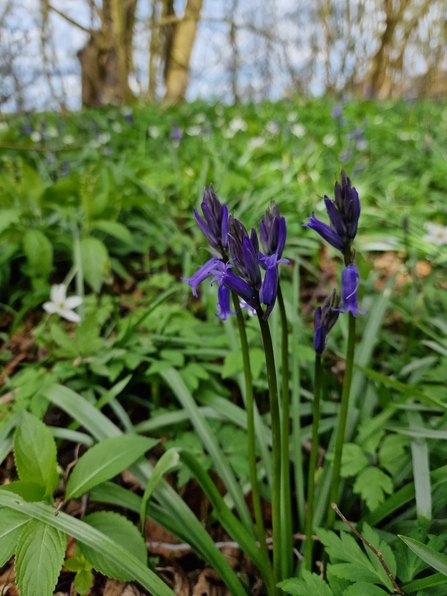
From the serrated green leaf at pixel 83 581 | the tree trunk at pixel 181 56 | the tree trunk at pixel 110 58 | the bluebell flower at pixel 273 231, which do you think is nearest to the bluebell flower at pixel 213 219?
the bluebell flower at pixel 273 231

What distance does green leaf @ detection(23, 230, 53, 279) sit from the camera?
250cm

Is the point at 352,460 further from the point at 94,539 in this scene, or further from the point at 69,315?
the point at 69,315

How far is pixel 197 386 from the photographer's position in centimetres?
177

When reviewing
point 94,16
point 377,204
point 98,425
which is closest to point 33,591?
point 98,425

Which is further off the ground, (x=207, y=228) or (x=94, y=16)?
(x=94, y=16)

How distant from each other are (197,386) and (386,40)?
11741 millimetres

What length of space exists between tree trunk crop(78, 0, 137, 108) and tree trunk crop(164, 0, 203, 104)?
1.40 metres

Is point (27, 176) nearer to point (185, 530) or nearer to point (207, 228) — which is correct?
point (207, 228)

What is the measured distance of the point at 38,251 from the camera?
2.52 metres

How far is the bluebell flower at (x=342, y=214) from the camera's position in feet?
3.25

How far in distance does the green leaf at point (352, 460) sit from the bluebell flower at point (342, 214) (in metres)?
0.79

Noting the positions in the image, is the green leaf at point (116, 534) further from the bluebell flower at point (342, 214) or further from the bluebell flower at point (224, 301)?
the bluebell flower at point (342, 214)

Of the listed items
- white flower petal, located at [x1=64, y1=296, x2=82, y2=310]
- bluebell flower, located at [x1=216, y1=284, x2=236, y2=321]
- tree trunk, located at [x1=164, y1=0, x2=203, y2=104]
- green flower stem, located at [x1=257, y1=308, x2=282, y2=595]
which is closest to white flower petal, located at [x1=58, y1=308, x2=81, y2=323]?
white flower petal, located at [x1=64, y1=296, x2=82, y2=310]

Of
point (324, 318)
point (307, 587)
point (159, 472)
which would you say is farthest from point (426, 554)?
point (159, 472)
